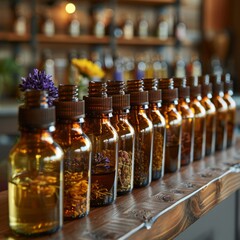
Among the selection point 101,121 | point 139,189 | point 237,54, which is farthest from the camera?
point 237,54

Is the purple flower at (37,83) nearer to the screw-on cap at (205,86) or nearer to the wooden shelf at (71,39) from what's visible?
the screw-on cap at (205,86)

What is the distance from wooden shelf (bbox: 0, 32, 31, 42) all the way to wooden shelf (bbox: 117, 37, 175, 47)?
98 cm

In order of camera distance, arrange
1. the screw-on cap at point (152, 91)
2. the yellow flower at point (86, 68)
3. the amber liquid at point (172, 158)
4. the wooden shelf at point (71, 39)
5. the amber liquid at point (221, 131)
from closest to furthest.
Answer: the screw-on cap at point (152, 91) → the amber liquid at point (172, 158) → the amber liquid at point (221, 131) → the yellow flower at point (86, 68) → the wooden shelf at point (71, 39)

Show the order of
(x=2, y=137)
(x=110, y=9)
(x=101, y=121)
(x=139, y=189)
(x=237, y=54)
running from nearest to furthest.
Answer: (x=101, y=121)
(x=139, y=189)
(x=2, y=137)
(x=110, y=9)
(x=237, y=54)

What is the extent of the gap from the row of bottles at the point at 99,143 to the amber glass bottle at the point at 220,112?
6 cm

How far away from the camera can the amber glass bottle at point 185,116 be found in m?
1.63

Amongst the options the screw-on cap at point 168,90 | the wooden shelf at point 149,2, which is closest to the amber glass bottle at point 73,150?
the screw-on cap at point 168,90

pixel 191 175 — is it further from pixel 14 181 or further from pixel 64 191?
pixel 14 181

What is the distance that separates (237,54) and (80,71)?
11.5 ft

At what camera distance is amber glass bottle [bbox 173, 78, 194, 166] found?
5.36 feet

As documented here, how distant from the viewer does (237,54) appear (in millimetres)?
6055

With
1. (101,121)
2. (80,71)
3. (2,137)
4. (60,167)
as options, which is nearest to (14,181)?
(60,167)

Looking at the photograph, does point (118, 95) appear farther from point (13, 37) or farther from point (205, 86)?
point (13, 37)

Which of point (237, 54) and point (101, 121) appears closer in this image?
point (101, 121)
